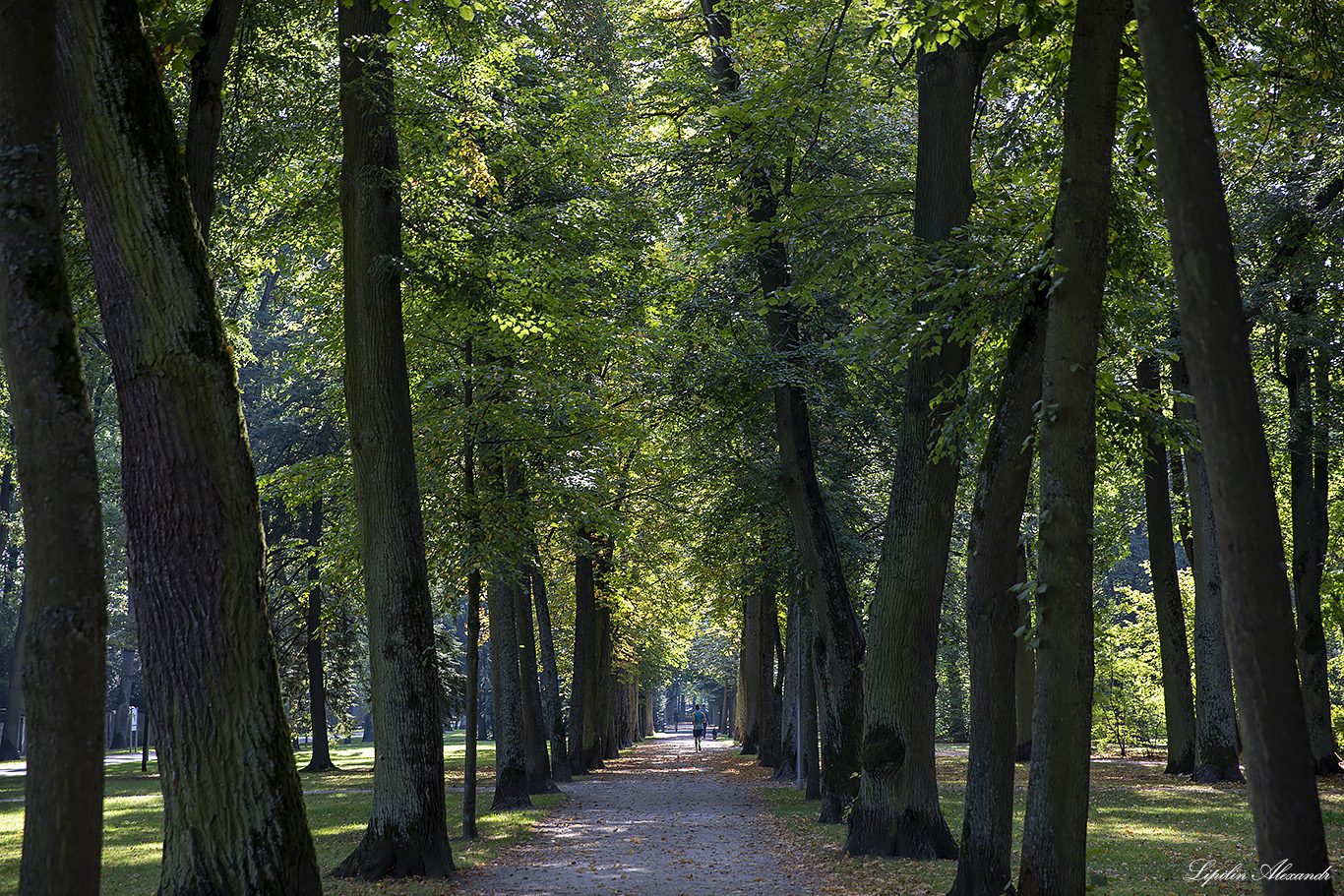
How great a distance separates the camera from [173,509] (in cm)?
559

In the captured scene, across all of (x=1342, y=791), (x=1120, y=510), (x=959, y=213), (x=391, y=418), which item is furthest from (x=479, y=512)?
(x=1120, y=510)

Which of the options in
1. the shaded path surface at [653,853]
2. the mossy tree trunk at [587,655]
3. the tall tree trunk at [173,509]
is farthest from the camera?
the mossy tree trunk at [587,655]

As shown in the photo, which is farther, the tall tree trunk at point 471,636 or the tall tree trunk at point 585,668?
the tall tree trunk at point 585,668

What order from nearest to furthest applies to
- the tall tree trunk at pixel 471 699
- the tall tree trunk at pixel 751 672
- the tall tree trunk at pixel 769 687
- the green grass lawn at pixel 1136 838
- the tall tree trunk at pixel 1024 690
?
1. the green grass lawn at pixel 1136 838
2. the tall tree trunk at pixel 471 699
3. the tall tree trunk at pixel 1024 690
4. the tall tree trunk at pixel 769 687
5. the tall tree trunk at pixel 751 672

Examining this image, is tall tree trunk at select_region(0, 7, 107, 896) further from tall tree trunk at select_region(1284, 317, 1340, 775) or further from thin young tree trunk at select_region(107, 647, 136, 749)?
thin young tree trunk at select_region(107, 647, 136, 749)

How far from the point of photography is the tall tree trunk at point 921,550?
33.3 ft

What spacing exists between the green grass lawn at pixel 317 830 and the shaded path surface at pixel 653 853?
0.42 metres

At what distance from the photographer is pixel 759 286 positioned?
15.3 metres

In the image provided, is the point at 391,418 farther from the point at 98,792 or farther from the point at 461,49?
the point at 98,792

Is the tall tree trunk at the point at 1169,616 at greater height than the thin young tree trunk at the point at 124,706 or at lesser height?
greater

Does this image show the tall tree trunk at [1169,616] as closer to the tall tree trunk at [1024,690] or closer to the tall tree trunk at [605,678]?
the tall tree trunk at [1024,690]

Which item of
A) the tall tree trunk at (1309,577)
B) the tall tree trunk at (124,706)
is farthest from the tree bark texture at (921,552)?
the tall tree trunk at (124,706)

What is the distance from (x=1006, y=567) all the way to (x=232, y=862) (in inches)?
210

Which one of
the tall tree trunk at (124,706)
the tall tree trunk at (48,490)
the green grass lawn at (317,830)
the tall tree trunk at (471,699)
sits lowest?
the tall tree trunk at (124,706)
